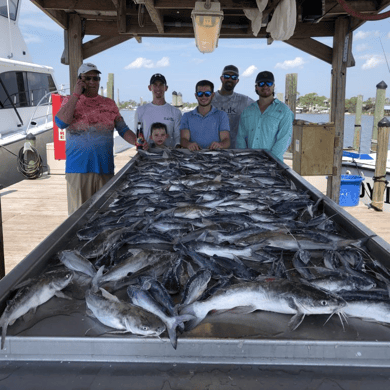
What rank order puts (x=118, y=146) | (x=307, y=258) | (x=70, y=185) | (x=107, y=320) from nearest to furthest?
(x=107, y=320), (x=307, y=258), (x=70, y=185), (x=118, y=146)

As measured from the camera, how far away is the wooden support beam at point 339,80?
6.59 metres

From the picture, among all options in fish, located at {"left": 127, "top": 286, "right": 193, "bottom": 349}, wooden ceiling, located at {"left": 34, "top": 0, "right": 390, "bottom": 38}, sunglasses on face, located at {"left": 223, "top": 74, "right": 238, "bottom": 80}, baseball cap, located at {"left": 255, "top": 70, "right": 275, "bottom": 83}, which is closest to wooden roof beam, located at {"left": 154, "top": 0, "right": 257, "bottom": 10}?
wooden ceiling, located at {"left": 34, "top": 0, "right": 390, "bottom": 38}

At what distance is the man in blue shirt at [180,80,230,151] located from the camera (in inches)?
215

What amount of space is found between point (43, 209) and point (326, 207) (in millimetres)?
5831

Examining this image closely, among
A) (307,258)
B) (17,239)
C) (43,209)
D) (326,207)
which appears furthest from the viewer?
(43,209)

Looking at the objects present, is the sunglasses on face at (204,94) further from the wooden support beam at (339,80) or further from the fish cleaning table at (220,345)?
the fish cleaning table at (220,345)

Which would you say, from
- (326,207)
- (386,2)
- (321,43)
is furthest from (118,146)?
(326,207)

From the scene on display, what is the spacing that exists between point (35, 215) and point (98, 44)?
10.2 ft

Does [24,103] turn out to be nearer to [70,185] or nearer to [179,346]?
[70,185]

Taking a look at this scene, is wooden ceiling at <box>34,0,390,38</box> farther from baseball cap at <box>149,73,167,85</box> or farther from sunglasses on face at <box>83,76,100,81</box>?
sunglasses on face at <box>83,76,100,81</box>

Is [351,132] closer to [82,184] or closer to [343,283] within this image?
[82,184]

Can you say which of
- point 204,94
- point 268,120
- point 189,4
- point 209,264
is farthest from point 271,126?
point 209,264

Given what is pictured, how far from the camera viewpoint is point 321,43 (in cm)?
693

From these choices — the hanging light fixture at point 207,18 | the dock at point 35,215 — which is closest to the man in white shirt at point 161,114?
the hanging light fixture at point 207,18
